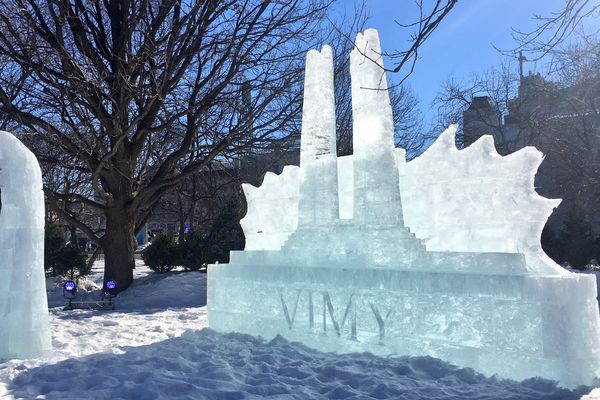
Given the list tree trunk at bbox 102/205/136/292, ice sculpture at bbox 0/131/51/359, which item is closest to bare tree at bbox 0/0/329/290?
tree trunk at bbox 102/205/136/292

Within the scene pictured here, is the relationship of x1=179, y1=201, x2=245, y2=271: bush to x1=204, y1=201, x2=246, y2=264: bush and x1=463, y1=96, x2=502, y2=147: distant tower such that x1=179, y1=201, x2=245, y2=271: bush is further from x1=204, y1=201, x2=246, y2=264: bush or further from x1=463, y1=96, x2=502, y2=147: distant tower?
x1=463, y1=96, x2=502, y2=147: distant tower

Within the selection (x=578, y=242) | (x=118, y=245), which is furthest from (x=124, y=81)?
(x=578, y=242)

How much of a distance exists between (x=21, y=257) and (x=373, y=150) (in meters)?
4.71

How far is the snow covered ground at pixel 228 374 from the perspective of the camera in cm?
477

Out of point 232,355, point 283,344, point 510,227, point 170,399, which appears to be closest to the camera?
point 170,399

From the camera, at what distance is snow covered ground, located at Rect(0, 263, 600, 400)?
477 cm

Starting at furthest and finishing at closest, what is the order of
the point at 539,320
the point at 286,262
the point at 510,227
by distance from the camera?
1. the point at 286,262
2. the point at 510,227
3. the point at 539,320

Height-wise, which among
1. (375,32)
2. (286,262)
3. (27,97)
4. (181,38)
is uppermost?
(181,38)

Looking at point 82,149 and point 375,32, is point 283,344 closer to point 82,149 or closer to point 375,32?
point 375,32

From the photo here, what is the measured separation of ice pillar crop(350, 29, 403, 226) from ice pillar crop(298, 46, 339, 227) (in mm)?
519

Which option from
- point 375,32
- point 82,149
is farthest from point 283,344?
point 82,149

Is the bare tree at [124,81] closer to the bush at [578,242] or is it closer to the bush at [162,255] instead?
the bush at [162,255]

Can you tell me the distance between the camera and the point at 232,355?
655 centimetres

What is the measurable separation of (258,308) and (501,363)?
3.65 metres
